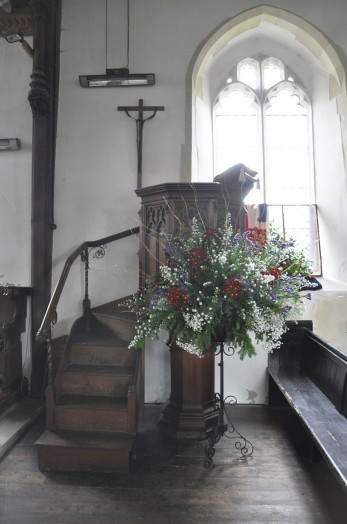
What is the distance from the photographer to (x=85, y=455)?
8.52ft

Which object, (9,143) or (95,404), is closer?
(95,404)

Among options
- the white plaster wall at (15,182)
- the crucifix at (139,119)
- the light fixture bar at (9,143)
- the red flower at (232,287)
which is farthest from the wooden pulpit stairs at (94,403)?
the light fixture bar at (9,143)

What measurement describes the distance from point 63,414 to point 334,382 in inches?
84.9

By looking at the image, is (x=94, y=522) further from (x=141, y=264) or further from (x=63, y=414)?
(x=141, y=264)

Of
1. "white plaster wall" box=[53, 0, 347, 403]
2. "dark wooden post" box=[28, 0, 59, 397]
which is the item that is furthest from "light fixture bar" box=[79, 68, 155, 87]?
"dark wooden post" box=[28, 0, 59, 397]

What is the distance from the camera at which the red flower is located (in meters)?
2.38

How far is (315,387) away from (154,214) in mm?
2113

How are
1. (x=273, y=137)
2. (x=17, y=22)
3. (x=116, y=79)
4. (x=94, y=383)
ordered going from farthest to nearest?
(x=273, y=137)
(x=17, y=22)
(x=116, y=79)
(x=94, y=383)

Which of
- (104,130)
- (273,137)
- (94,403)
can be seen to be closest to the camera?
(94,403)

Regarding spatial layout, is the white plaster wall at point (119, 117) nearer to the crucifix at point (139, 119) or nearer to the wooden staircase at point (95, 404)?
the crucifix at point (139, 119)

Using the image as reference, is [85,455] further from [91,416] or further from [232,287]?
[232,287]

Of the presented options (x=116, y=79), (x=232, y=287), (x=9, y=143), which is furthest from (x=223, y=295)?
(x=9, y=143)

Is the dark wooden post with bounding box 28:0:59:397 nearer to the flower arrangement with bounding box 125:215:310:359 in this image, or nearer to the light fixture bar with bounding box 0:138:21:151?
the light fixture bar with bounding box 0:138:21:151

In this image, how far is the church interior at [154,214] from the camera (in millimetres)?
2762
